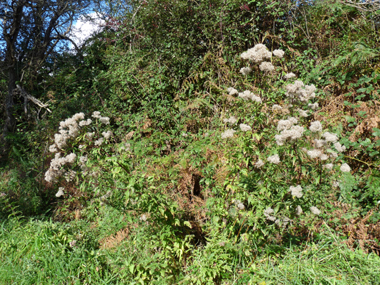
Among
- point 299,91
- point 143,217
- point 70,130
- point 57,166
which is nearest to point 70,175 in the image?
point 57,166

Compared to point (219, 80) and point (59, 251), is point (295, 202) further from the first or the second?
point (219, 80)

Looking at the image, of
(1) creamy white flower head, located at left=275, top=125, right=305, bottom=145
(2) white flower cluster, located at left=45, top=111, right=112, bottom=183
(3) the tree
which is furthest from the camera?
(3) the tree

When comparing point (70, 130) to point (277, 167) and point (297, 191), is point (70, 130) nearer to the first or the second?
point (277, 167)

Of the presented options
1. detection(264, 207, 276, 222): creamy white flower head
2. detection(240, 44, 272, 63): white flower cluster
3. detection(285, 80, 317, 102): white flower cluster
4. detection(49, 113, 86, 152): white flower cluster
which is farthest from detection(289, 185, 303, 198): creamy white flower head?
detection(49, 113, 86, 152): white flower cluster

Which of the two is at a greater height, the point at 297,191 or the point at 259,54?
the point at 259,54

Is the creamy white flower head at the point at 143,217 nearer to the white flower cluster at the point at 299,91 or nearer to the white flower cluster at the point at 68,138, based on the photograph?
the white flower cluster at the point at 68,138

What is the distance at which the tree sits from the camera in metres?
5.94

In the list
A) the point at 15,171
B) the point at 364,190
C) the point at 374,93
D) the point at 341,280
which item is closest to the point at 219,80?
the point at 374,93

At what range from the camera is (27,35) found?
21.6 feet

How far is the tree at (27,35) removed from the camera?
19.5 ft

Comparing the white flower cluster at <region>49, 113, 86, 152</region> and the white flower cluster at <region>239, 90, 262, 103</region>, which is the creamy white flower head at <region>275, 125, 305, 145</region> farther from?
the white flower cluster at <region>49, 113, 86, 152</region>

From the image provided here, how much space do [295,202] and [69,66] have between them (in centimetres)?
603

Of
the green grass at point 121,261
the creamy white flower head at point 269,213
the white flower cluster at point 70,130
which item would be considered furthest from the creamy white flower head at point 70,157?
the creamy white flower head at point 269,213

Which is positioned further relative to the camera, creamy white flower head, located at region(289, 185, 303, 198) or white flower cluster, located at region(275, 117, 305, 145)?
creamy white flower head, located at region(289, 185, 303, 198)
